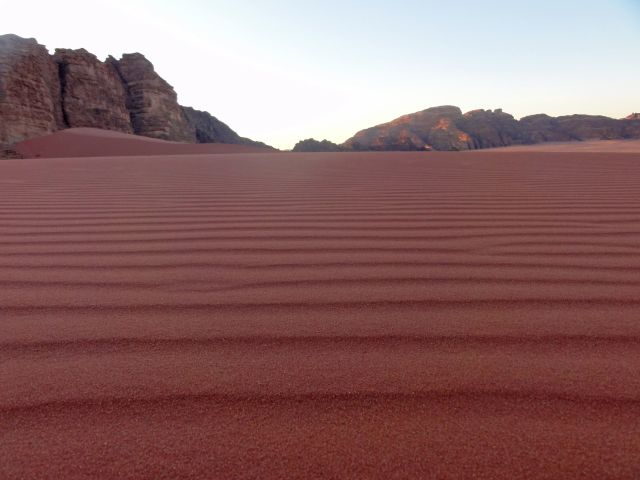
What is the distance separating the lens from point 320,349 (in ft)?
3.44

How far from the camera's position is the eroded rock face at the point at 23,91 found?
62.4 ft

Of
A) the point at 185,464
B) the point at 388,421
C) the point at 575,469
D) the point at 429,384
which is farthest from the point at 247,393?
the point at 575,469

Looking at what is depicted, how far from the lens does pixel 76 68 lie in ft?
81.0

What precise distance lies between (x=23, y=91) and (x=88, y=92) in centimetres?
559

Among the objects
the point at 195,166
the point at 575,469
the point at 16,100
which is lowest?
the point at 575,469

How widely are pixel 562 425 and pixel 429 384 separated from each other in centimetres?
26

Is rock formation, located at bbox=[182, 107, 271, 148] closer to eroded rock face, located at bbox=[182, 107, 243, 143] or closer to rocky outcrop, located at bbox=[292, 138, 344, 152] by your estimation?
eroded rock face, located at bbox=[182, 107, 243, 143]

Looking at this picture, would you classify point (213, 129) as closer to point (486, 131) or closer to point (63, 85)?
point (63, 85)

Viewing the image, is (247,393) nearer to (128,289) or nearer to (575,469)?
(575,469)

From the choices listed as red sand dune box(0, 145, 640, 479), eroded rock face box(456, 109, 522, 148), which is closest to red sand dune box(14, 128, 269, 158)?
red sand dune box(0, 145, 640, 479)

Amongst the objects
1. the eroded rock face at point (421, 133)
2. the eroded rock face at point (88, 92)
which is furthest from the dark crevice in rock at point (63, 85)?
the eroded rock face at point (421, 133)

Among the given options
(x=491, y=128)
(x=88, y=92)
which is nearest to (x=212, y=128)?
(x=88, y=92)

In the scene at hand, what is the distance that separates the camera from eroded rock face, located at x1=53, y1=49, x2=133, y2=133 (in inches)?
961

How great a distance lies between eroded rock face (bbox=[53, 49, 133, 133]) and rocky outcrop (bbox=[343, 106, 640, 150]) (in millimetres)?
17538
